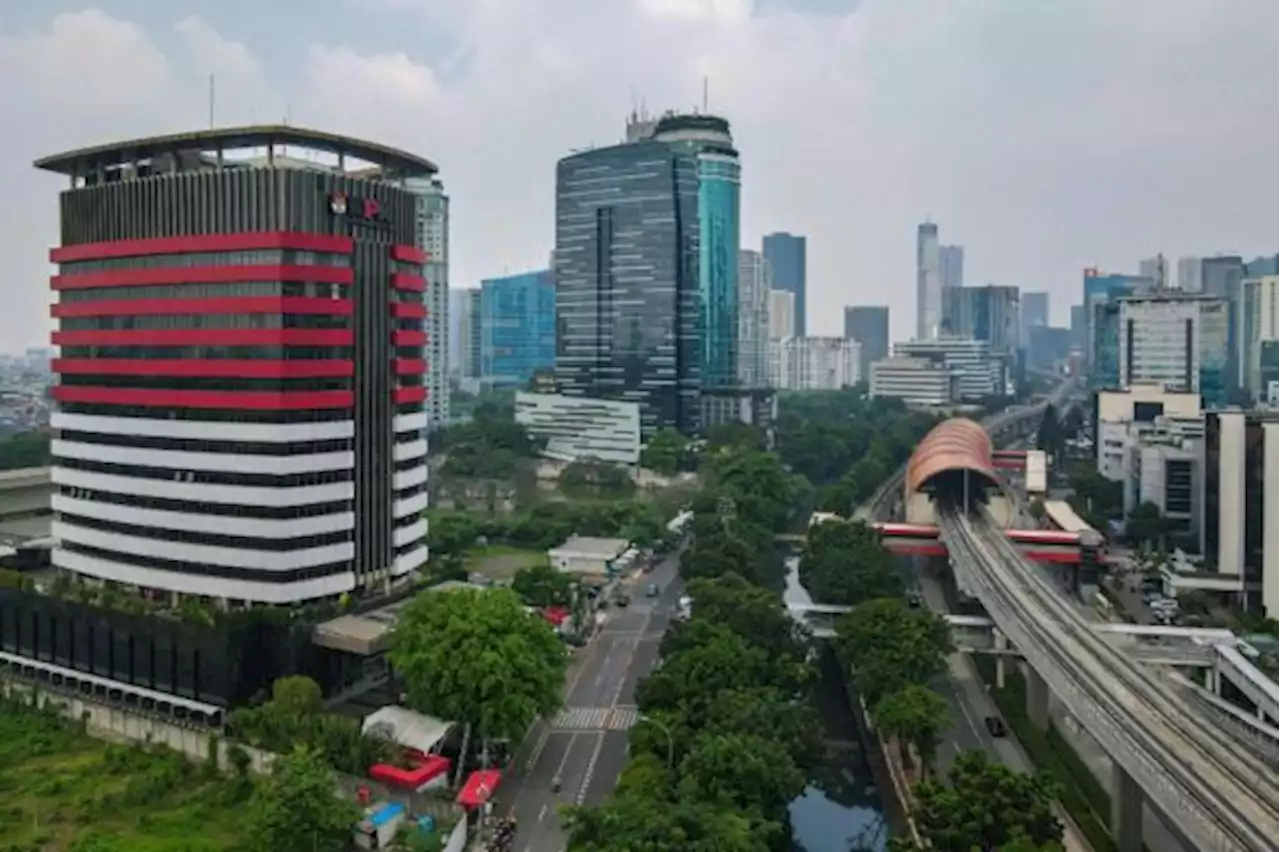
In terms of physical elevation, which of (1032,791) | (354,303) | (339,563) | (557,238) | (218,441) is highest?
(557,238)

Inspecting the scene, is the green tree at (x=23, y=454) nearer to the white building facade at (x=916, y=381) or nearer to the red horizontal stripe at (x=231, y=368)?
the red horizontal stripe at (x=231, y=368)

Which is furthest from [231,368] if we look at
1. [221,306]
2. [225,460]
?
[225,460]

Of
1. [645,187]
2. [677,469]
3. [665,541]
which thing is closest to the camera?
[665,541]

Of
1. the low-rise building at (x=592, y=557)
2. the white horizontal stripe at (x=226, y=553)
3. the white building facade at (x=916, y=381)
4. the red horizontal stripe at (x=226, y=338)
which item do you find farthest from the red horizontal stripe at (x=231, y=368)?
the white building facade at (x=916, y=381)

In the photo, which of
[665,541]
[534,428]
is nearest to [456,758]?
[665,541]

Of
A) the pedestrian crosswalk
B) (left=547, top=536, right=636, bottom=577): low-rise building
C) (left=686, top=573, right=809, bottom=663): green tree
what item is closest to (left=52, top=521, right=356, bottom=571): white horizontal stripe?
the pedestrian crosswalk

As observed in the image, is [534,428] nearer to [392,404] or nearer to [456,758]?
[392,404]
